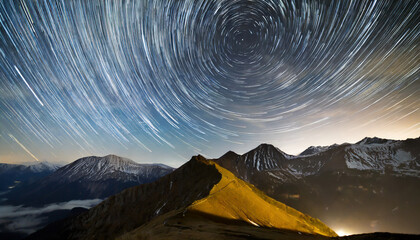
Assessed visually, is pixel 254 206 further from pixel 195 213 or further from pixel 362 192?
pixel 362 192

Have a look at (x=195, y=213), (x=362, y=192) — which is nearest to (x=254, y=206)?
(x=195, y=213)

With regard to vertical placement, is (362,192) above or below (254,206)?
above

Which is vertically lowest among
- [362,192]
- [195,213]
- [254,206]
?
[195,213]

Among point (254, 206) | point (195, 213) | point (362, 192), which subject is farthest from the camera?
point (362, 192)

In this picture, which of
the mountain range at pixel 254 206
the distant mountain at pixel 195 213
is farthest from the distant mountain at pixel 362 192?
the distant mountain at pixel 195 213

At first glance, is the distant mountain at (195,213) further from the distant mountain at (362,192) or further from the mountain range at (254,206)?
the distant mountain at (362,192)

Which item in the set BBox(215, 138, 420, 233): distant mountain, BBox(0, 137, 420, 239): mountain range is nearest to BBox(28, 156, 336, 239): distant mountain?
BBox(0, 137, 420, 239): mountain range

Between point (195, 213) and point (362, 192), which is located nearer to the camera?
point (195, 213)

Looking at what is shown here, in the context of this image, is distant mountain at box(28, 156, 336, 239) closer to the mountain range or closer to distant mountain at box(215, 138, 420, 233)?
the mountain range
